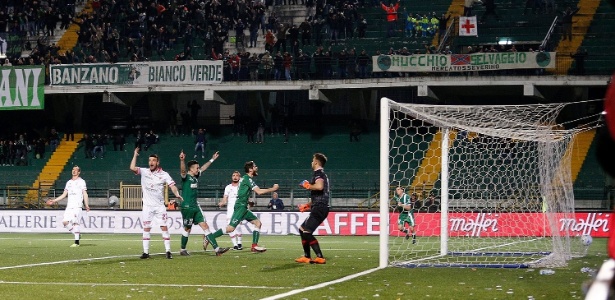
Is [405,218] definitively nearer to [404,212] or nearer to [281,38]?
[404,212]

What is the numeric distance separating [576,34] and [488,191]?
609 inches

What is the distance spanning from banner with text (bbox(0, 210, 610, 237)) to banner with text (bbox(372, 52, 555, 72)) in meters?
9.43

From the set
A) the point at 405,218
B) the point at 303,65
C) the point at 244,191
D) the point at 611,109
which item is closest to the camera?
the point at 611,109

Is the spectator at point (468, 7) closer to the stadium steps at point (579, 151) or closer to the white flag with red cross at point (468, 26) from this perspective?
the white flag with red cross at point (468, 26)

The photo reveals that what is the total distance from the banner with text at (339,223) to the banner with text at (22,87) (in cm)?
948

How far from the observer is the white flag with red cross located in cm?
4189

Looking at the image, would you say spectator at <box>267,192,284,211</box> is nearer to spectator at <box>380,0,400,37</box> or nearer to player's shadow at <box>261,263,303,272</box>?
spectator at <box>380,0,400,37</box>

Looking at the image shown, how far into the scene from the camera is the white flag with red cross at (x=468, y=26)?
41.9m

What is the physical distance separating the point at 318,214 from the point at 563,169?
23.6ft

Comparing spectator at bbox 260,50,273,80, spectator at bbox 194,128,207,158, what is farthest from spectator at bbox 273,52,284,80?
spectator at bbox 194,128,207,158

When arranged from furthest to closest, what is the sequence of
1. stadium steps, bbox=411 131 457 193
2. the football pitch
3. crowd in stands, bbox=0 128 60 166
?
crowd in stands, bbox=0 128 60 166, stadium steps, bbox=411 131 457 193, the football pitch

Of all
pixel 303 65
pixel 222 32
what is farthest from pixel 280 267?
pixel 222 32

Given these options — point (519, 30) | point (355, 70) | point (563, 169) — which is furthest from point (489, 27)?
point (563, 169)

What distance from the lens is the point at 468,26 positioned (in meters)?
42.1
